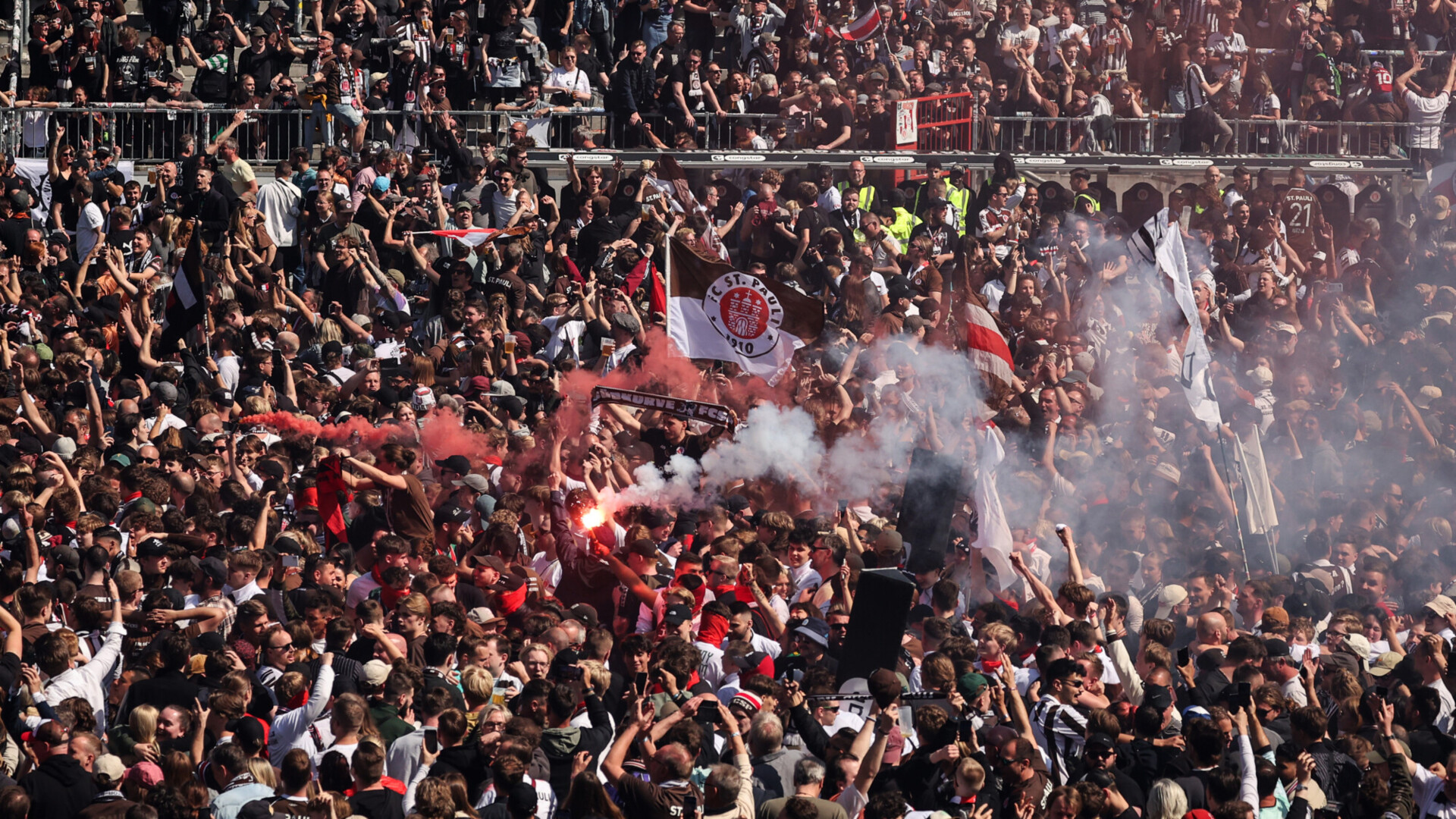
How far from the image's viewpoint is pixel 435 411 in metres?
12.3

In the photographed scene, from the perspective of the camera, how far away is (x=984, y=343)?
12312 mm

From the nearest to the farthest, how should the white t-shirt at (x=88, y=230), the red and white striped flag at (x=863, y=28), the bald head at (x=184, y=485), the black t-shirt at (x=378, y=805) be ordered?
the black t-shirt at (x=378, y=805) → the bald head at (x=184, y=485) → the white t-shirt at (x=88, y=230) → the red and white striped flag at (x=863, y=28)

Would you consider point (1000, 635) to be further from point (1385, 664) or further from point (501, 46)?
point (501, 46)

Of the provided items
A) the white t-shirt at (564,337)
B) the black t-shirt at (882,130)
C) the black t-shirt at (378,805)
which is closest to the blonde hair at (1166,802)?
the black t-shirt at (378,805)

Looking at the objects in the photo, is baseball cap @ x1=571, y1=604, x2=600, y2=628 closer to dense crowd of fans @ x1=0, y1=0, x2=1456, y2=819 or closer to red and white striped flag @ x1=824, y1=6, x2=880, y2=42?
dense crowd of fans @ x1=0, y1=0, x2=1456, y2=819

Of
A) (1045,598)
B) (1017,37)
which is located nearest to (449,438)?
(1045,598)

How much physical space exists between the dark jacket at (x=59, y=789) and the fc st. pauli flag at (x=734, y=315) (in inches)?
239

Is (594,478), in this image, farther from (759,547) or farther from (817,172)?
(817,172)

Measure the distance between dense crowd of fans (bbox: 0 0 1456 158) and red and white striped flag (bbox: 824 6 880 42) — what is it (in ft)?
0.19

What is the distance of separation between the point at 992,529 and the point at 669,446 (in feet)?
8.03

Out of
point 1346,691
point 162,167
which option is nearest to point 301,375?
point 162,167

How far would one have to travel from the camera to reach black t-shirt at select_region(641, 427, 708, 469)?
1182cm

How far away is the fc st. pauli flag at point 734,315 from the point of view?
12.1m

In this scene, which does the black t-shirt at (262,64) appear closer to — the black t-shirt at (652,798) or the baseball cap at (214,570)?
the baseball cap at (214,570)
